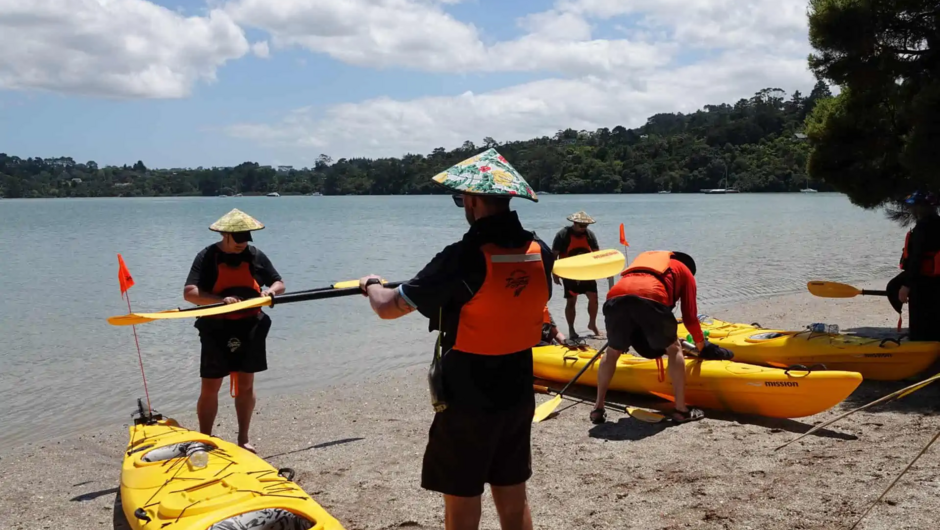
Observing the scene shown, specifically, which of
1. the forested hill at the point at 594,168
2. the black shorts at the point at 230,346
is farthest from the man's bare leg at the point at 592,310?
the forested hill at the point at 594,168

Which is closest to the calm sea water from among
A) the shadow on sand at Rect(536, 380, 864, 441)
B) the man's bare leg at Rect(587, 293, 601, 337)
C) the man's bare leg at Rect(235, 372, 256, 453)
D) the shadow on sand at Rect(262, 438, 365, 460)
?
the man's bare leg at Rect(587, 293, 601, 337)

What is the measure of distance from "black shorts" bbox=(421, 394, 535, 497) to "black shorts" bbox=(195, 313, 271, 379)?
2.34 meters

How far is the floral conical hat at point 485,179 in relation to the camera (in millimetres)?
2578

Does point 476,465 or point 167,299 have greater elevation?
point 476,465

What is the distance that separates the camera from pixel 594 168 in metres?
87.7

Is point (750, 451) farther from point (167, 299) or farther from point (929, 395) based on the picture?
point (167, 299)

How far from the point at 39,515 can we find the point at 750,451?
4367 mm

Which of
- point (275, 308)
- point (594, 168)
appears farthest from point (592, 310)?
point (594, 168)

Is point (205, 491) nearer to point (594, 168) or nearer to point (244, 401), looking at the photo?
point (244, 401)

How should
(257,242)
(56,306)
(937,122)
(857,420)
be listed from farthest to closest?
→ (257,242), (56,306), (937,122), (857,420)

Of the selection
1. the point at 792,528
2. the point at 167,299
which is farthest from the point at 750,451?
the point at 167,299

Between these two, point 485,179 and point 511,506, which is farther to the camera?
point 511,506

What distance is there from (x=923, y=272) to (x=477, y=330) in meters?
5.51

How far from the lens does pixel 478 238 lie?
2.55 m
